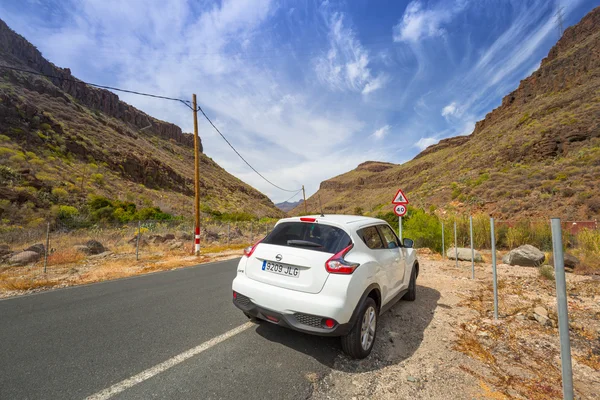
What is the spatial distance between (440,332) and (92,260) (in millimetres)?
12193

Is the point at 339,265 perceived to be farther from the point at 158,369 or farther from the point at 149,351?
the point at 149,351

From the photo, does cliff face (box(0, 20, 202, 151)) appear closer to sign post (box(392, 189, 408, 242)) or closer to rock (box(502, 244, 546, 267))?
sign post (box(392, 189, 408, 242))

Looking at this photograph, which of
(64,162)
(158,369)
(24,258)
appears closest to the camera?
(158,369)

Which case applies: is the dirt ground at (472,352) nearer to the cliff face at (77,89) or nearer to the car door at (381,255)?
the car door at (381,255)

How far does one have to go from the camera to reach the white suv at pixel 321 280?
291 cm

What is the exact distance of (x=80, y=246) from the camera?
11523mm

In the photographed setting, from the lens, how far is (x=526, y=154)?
29562 millimetres

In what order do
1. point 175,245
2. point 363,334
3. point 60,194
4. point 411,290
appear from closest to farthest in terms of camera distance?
point 363,334
point 411,290
point 175,245
point 60,194

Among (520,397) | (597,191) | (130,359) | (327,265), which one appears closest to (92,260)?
(130,359)

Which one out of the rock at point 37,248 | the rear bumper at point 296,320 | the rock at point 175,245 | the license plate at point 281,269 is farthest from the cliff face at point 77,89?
the rear bumper at point 296,320

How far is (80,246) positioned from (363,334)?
43.1 ft

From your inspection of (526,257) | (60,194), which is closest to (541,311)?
(526,257)

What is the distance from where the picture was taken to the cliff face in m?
52.6

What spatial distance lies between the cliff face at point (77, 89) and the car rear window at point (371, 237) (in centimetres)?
5519
